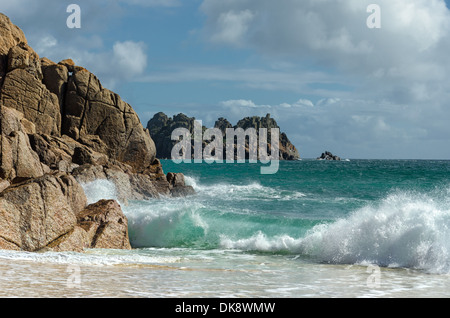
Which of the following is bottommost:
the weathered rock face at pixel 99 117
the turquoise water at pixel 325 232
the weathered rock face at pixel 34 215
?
the turquoise water at pixel 325 232

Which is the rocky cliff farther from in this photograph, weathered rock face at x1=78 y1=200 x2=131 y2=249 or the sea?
the sea

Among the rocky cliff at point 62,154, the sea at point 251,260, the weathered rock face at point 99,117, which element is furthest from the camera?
the weathered rock face at point 99,117

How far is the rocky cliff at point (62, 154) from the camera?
11.9 meters

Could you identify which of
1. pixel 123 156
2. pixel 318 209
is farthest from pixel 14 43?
→ pixel 318 209

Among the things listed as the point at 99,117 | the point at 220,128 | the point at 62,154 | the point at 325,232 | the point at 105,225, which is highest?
the point at 220,128

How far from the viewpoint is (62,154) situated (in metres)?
27.0

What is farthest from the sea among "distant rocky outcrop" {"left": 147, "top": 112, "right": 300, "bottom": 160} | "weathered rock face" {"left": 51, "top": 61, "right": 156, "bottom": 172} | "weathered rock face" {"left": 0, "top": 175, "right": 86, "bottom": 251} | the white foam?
"distant rocky outcrop" {"left": 147, "top": 112, "right": 300, "bottom": 160}

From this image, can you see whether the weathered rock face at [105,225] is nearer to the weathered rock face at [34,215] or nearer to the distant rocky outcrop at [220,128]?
the weathered rock face at [34,215]

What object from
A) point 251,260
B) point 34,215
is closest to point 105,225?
point 34,215

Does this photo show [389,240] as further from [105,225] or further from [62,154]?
[62,154]

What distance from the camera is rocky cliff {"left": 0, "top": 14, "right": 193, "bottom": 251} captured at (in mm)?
11906

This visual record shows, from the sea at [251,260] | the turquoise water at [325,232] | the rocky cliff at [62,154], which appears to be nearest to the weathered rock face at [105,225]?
the rocky cliff at [62,154]
